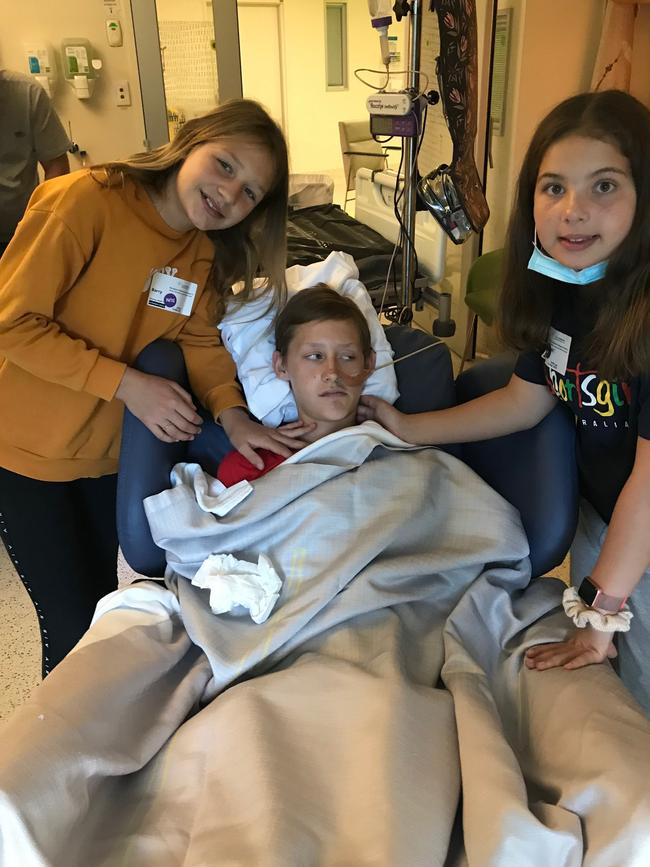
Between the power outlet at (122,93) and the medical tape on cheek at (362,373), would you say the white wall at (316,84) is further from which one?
the medical tape on cheek at (362,373)

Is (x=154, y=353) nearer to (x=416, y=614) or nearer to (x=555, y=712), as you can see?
(x=416, y=614)

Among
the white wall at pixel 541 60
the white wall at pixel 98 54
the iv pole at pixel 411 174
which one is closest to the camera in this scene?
the iv pole at pixel 411 174

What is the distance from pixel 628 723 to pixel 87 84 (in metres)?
4.28

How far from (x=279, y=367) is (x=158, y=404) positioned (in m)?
0.32

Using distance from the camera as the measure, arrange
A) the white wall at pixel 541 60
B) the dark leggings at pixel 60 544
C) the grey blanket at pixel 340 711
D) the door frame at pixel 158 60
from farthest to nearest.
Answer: the door frame at pixel 158 60 < the white wall at pixel 541 60 < the dark leggings at pixel 60 544 < the grey blanket at pixel 340 711

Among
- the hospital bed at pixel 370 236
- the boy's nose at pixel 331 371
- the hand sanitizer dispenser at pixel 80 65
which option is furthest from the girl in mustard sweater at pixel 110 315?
the hand sanitizer dispenser at pixel 80 65

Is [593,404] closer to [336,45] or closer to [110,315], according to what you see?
[110,315]

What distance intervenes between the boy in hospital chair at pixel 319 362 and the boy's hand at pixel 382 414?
24mm

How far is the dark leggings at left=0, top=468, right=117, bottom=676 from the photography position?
1451 millimetres

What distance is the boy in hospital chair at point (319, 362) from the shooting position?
149 centimetres

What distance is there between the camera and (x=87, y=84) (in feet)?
13.4

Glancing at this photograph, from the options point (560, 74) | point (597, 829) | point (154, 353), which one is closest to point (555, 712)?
point (597, 829)

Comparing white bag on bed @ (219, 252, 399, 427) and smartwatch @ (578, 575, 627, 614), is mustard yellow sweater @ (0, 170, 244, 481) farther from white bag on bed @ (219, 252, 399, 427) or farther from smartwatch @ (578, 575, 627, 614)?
smartwatch @ (578, 575, 627, 614)

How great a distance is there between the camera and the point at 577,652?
117 centimetres
